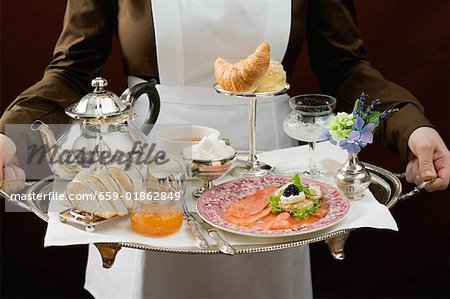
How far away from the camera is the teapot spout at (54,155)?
3.53ft

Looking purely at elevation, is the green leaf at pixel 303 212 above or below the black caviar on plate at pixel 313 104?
below

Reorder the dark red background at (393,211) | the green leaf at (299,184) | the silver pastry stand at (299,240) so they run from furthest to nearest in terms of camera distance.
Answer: the dark red background at (393,211)
the green leaf at (299,184)
the silver pastry stand at (299,240)

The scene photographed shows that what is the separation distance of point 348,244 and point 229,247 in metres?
1.19

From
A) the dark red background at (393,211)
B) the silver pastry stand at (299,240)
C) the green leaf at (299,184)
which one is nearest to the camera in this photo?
the silver pastry stand at (299,240)

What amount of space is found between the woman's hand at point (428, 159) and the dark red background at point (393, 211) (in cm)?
72

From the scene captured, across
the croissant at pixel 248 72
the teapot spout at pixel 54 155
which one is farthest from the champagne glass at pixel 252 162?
the teapot spout at pixel 54 155

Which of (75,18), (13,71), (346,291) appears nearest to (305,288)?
(75,18)

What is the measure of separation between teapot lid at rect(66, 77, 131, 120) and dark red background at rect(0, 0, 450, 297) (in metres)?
0.85

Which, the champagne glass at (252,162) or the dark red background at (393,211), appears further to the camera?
the dark red background at (393,211)

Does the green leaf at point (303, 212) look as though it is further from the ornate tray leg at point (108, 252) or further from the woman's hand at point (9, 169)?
the woman's hand at point (9, 169)

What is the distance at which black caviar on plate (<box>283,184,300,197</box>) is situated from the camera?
1011 mm

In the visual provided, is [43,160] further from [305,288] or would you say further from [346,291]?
[346,291]

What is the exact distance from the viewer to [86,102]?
3.34 ft

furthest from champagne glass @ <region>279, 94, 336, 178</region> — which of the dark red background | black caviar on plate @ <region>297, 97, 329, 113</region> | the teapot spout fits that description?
the dark red background
